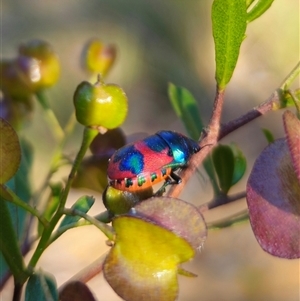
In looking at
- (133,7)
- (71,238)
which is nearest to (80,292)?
(71,238)

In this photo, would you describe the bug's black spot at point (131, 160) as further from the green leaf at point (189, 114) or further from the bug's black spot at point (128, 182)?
the green leaf at point (189, 114)

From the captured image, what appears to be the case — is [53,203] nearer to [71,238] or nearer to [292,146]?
[292,146]

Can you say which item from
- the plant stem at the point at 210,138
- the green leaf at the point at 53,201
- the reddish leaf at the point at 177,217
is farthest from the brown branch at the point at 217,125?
the green leaf at the point at 53,201

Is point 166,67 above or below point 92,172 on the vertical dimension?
below

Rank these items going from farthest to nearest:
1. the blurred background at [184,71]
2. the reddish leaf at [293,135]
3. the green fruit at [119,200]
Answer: the blurred background at [184,71], the green fruit at [119,200], the reddish leaf at [293,135]

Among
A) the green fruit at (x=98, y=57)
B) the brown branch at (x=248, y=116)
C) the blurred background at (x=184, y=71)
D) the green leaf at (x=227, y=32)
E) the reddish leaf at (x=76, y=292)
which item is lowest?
the blurred background at (x=184, y=71)

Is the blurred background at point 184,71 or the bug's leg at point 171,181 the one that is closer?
the bug's leg at point 171,181

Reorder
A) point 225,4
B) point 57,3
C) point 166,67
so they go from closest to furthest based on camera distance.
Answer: point 225,4, point 166,67, point 57,3

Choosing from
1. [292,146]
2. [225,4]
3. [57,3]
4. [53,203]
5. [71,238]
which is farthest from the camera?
[57,3]

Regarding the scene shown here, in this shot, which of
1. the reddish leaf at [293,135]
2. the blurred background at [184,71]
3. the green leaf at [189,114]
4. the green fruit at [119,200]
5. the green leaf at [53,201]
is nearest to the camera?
the reddish leaf at [293,135]
